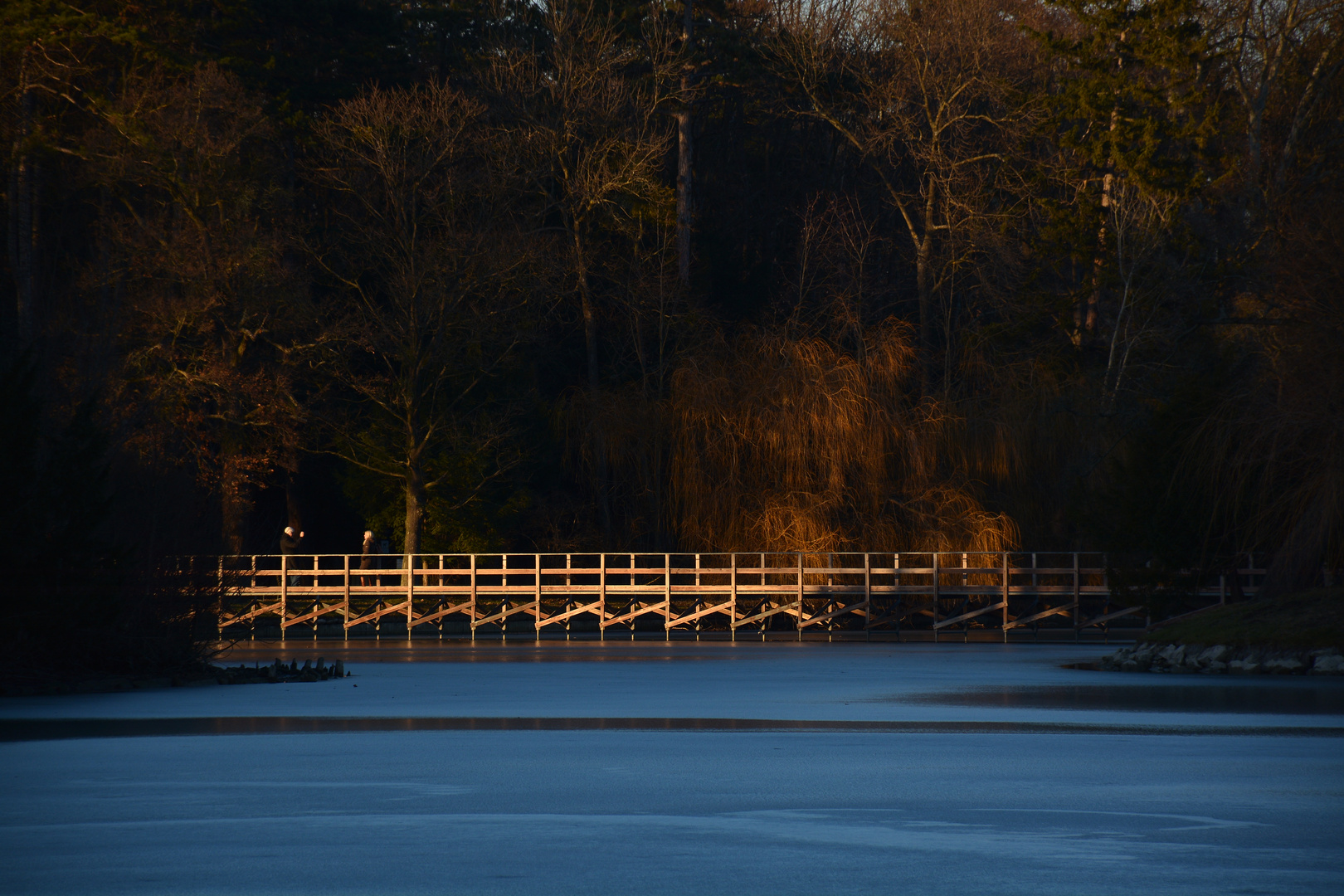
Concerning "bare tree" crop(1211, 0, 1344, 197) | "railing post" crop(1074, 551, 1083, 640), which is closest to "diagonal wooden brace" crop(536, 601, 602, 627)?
"railing post" crop(1074, 551, 1083, 640)

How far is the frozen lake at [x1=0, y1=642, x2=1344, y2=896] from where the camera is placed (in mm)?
7297

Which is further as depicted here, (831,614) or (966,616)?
(831,614)

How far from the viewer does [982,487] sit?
127ft

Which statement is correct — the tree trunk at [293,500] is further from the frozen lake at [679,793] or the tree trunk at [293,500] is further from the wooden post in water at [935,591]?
the frozen lake at [679,793]

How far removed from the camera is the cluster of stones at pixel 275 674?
21297mm

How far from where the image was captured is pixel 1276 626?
22.9m

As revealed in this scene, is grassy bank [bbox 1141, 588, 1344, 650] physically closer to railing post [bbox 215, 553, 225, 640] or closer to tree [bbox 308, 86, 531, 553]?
railing post [bbox 215, 553, 225, 640]

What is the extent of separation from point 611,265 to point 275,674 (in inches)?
955

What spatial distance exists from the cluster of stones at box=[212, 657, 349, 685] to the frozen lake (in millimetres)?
2665

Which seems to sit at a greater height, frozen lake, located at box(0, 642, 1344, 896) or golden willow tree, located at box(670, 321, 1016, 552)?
golden willow tree, located at box(670, 321, 1016, 552)

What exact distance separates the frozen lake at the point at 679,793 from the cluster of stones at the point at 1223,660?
3689 millimetres

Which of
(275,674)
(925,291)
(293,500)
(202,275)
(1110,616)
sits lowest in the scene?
(1110,616)

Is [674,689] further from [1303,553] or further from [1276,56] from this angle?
[1276,56]

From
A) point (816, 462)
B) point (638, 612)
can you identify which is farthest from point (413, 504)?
point (816, 462)
